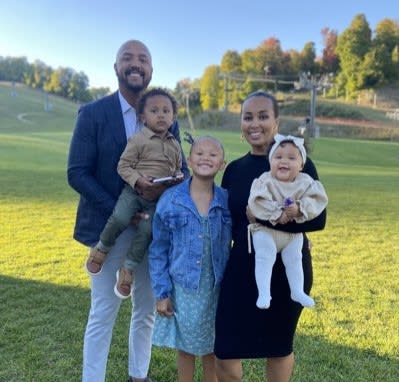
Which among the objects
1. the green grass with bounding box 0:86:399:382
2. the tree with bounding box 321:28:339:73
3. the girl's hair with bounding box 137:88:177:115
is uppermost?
the tree with bounding box 321:28:339:73

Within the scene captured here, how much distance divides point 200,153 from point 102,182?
713 millimetres

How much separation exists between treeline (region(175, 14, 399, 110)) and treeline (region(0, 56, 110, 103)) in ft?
82.5

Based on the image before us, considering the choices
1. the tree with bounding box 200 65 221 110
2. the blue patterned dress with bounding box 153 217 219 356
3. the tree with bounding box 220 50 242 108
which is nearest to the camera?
the blue patterned dress with bounding box 153 217 219 356

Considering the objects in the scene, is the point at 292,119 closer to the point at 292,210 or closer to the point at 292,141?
the point at 292,141

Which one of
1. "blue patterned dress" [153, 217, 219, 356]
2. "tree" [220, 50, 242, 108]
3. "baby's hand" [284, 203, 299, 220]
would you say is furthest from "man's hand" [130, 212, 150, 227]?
"tree" [220, 50, 242, 108]

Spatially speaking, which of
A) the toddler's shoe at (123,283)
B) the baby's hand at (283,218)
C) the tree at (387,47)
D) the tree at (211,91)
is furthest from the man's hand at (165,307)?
the tree at (211,91)

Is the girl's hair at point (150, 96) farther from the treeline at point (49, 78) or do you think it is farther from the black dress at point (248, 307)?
the treeline at point (49, 78)

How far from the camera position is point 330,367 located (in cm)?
384

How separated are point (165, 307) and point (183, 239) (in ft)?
1.37

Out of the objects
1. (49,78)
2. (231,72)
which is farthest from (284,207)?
(49,78)

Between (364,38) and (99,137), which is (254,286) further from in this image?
(364,38)

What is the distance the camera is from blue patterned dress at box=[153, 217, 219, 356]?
275 cm

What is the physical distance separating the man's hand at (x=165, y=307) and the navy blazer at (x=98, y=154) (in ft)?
2.11

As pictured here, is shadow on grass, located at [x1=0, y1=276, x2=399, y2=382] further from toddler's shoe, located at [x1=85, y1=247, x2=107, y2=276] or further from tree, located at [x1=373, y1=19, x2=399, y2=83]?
tree, located at [x1=373, y1=19, x2=399, y2=83]
